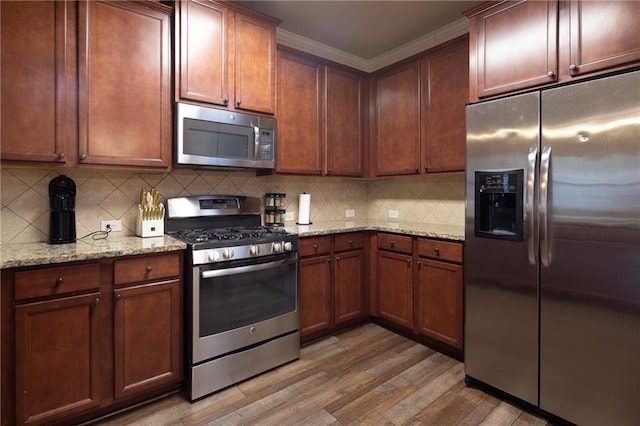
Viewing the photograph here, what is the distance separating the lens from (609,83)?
1.61 meters

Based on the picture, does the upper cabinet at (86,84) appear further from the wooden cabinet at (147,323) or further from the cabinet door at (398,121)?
the cabinet door at (398,121)

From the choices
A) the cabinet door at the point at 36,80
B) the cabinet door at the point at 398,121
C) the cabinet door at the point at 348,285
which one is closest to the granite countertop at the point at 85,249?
the cabinet door at the point at 36,80

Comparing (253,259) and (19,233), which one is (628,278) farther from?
(19,233)

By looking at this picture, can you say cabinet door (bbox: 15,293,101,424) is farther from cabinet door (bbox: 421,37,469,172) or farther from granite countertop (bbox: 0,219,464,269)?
cabinet door (bbox: 421,37,469,172)

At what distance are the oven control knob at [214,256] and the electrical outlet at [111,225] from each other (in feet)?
2.63

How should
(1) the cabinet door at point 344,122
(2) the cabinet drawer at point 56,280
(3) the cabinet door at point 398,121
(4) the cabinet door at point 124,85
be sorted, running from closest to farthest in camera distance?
(2) the cabinet drawer at point 56,280 → (4) the cabinet door at point 124,85 → (3) the cabinet door at point 398,121 → (1) the cabinet door at point 344,122

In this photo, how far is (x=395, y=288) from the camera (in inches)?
115

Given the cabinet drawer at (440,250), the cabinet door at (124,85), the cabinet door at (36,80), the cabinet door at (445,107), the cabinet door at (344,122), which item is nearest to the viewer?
the cabinet door at (36,80)

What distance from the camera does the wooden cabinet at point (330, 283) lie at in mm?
2697

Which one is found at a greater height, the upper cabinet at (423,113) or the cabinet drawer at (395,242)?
the upper cabinet at (423,113)

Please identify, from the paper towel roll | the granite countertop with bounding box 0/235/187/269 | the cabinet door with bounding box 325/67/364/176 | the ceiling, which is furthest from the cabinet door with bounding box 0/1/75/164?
the cabinet door with bounding box 325/67/364/176

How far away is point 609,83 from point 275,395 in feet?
8.25

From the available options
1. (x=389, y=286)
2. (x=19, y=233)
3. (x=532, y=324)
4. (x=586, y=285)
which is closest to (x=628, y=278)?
(x=586, y=285)

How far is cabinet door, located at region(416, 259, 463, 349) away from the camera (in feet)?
8.00
